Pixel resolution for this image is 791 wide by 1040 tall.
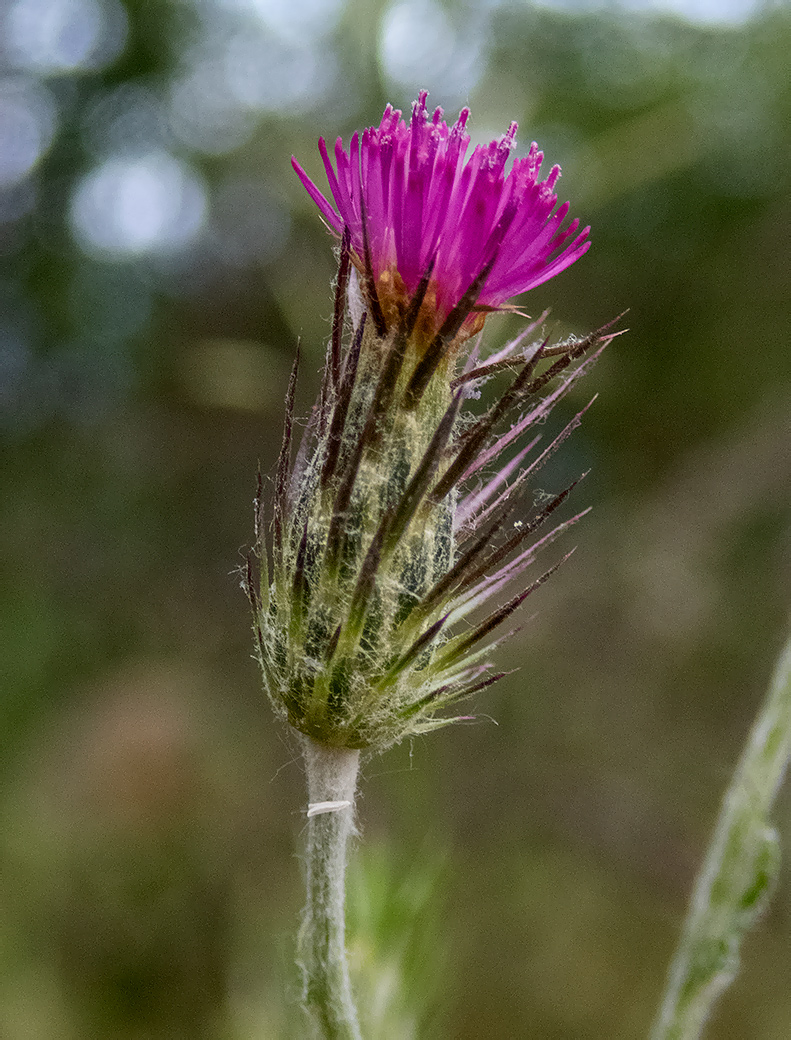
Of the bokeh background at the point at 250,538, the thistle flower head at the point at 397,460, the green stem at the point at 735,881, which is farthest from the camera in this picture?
the bokeh background at the point at 250,538

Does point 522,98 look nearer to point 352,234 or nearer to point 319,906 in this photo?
point 352,234

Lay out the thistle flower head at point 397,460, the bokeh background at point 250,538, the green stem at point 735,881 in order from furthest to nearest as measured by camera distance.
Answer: the bokeh background at point 250,538
the green stem at point 735,881
the thistle flower head at point 397,460

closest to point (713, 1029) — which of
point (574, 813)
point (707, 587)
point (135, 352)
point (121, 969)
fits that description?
point (574, 813)

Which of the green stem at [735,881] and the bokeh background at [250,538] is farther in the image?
the bokeh background at [250,538]

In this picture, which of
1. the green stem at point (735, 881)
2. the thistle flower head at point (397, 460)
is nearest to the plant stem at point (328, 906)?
the thistle flower head at point (397, 460)

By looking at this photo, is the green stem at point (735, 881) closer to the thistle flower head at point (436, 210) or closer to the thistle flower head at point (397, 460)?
the thistle flower head at point (397, 460)

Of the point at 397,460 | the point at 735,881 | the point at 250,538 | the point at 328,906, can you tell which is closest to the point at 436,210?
the point at 397,460
